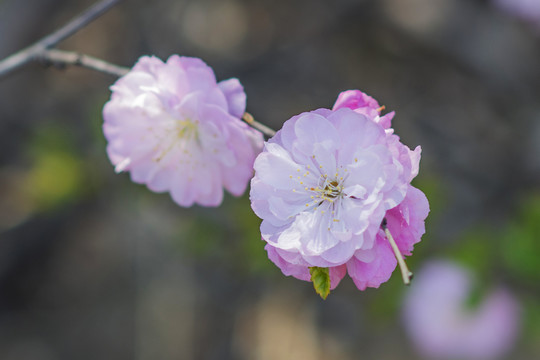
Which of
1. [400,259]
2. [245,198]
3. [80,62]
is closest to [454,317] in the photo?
[245,198]

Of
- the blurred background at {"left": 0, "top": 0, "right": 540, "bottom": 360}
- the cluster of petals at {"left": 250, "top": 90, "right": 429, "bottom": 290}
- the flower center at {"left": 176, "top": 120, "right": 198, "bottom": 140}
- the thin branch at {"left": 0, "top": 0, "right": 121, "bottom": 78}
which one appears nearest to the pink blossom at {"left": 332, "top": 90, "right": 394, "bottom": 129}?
the cluster of petals at {"left": 250, "top": 90, "right": 429, "bottom": 290}

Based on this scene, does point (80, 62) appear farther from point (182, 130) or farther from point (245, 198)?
point (245, 198)

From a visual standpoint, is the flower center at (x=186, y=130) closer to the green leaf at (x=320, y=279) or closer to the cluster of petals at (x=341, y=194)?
the cluster of petals at (x=341, y=194)

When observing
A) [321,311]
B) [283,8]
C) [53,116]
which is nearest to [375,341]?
[321,311]

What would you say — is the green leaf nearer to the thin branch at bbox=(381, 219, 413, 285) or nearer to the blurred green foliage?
the thin branch at bbox=(381, 219, 413, 285)

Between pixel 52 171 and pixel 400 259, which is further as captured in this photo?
pixel 52 171

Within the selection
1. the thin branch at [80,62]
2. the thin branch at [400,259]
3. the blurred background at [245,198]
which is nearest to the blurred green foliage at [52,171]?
the blurred background at [245,198]
